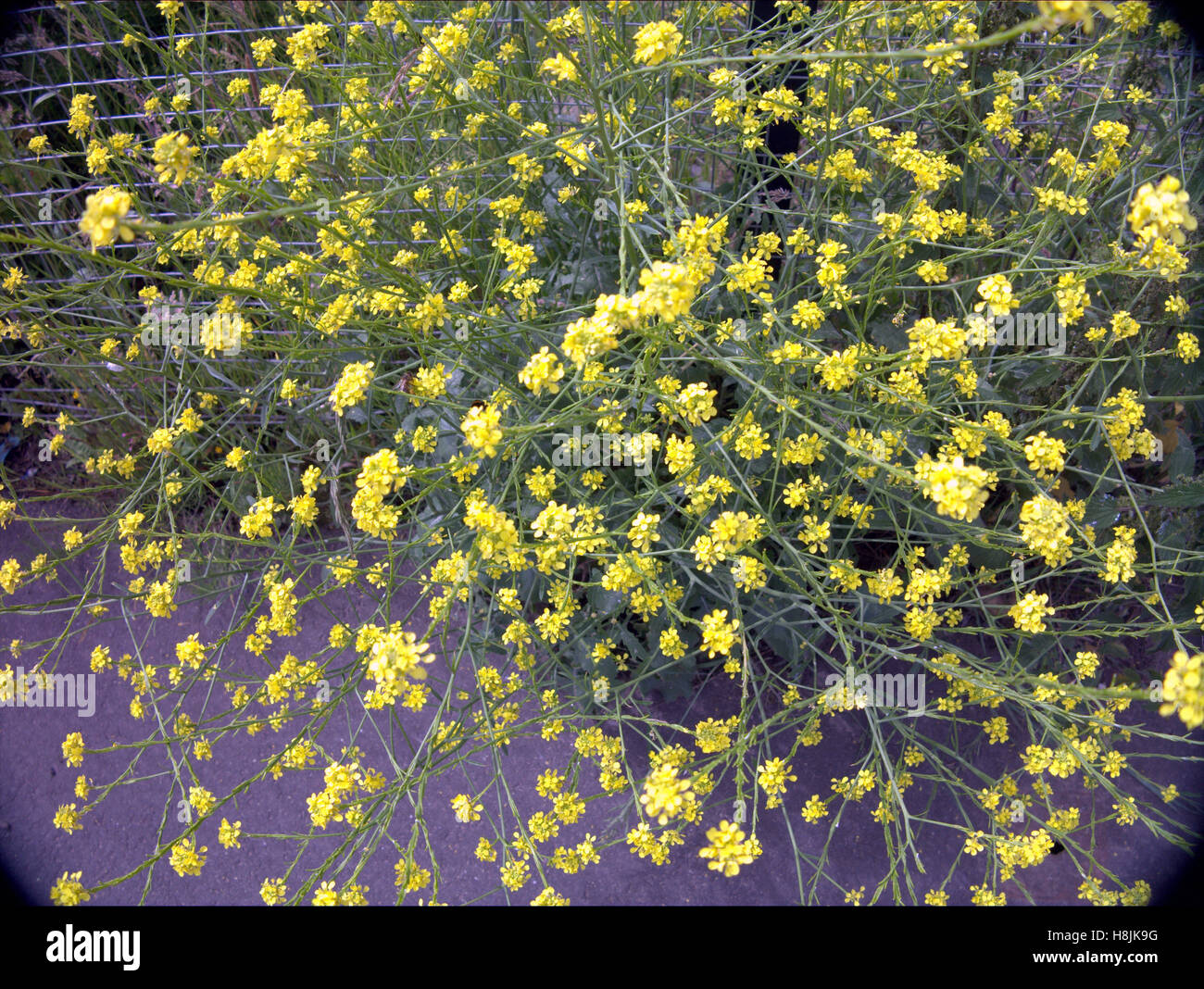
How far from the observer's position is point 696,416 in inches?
70.3

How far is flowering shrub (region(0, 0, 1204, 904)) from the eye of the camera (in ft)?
5.94

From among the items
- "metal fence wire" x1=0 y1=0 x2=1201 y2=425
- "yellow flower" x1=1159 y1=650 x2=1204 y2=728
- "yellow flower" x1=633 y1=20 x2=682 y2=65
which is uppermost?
"metal fence wire" x1=0 y1=0 x2=1201 y2=425

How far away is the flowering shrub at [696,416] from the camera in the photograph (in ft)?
5.94

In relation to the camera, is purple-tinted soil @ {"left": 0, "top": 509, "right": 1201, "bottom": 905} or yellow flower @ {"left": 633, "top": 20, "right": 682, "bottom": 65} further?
purple-tinted soil @ {"left": 0, "top": 509, "right": 1201, "bottom": 905}

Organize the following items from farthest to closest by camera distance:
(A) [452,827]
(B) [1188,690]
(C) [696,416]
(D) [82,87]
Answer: (D) [82,87] → (A) [452,827] → (C) [696,416] → (B) [1188,690]

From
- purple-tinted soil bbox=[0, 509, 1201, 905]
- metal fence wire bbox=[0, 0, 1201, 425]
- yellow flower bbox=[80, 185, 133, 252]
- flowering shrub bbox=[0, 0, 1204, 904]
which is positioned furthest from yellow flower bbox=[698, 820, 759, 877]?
metal fence wire bbox=[0, 0, 1201, 425]

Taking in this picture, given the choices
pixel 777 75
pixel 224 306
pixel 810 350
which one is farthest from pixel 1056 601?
pixel 224 306

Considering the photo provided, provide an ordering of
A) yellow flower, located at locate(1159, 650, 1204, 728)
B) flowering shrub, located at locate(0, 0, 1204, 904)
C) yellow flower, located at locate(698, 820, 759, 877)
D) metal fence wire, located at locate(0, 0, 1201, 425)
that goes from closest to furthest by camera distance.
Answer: yellow flower, located at locate(1159, 650, 1204, 728)
yellow flower, located at locate(698, 820, 759, 877)
flowering shrub, located at locate(0, 0, 1204, 904)
metal fence wire, located at locate(0, 0, 1201, 425)

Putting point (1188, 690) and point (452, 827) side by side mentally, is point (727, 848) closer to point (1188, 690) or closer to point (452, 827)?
point (1188, 690)

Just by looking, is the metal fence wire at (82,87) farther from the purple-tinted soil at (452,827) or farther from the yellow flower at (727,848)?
the yellow flower at (727,848)

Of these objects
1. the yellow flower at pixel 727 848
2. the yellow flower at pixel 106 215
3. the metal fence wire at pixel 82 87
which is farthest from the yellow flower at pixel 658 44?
the yellow flower at pixel 727 848

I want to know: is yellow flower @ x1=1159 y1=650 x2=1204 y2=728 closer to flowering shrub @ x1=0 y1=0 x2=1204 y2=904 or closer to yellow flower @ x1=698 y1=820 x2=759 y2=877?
flowering shrub @ x1=0 y1=0 x2=1204 y2=904

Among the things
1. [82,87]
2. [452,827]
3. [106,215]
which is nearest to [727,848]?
[452,827]

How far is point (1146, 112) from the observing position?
7.97 ft
